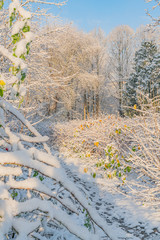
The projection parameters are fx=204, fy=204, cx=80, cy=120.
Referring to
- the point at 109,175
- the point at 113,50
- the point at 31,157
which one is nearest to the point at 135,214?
the point at 109,175

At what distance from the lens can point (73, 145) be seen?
8.13 metres

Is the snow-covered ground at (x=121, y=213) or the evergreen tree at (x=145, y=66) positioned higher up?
the evergreen tree at (x=145, y=66)

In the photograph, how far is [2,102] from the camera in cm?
110

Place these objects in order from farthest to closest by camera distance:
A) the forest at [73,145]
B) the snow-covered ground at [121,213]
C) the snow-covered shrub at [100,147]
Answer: the snow-covered shrub at [100,147] → the snow-covered ground at [121,213] → the forest at [73,145]

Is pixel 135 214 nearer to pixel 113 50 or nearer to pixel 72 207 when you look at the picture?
pixel 72 207

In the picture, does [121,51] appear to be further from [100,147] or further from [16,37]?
[16,37]

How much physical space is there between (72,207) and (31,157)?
1.37 feet

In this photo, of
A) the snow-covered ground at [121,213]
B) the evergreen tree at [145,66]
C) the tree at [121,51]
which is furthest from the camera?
the tree at [121,51]

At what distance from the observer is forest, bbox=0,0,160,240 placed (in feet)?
3.21

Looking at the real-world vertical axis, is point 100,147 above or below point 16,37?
below

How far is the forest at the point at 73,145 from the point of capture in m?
0.98

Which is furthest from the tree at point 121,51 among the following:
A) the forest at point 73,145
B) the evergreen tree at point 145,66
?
the evergreen tree at point 145,66

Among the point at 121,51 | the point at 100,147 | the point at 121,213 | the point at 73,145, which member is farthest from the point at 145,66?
the point at 121,213

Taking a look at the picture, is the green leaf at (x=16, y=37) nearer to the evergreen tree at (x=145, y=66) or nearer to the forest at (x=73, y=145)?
the forest at (x=73, y=145)
